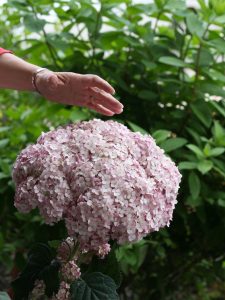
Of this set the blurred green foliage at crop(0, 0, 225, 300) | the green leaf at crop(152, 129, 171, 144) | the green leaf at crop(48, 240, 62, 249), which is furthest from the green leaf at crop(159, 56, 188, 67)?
the green leaf at crop(48, 240, 62, 249)

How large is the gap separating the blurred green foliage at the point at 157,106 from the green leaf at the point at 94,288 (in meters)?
0.60

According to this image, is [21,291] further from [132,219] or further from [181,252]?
[181,252]

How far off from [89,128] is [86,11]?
806 mm

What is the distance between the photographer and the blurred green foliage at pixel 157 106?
1800mm

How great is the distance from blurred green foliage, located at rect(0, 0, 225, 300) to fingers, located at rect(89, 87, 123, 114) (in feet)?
1.78

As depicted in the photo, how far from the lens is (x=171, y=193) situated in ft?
3.70

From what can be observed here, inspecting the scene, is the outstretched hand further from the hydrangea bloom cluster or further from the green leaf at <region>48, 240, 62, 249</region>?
the green leaf at <region>48, 240, 62, 249</region>

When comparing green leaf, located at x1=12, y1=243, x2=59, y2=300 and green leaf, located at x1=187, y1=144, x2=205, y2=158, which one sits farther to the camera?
green leaf, located at x1=187, y1=144, x2=205, y2=158

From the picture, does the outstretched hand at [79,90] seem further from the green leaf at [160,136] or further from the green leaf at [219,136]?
the green leaf at [219,136]

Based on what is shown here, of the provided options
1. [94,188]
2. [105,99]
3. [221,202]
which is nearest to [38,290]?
[94,188]

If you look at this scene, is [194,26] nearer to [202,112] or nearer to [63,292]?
[202,112]

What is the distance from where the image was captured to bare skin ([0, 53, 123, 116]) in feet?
3.76

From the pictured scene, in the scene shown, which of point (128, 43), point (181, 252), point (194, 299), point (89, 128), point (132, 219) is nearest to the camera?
point (132, 219)

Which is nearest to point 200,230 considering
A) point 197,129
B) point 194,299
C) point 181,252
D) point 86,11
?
point 181,252
